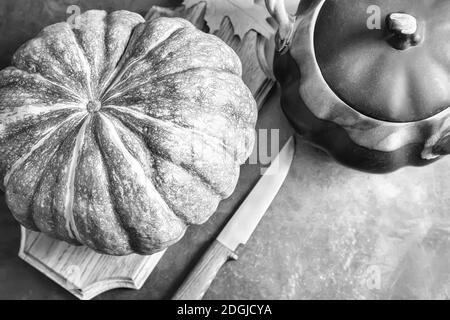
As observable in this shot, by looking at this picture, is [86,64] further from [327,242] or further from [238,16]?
[327,242]

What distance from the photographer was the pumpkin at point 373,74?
2.52ft

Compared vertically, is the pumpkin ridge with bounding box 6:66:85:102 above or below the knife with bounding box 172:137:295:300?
above

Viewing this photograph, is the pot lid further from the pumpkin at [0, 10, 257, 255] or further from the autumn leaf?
the autumn leaf

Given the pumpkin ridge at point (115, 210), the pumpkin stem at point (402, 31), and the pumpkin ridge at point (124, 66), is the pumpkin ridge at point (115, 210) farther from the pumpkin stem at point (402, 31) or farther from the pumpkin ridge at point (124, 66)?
the pumpkin stem at point (402, 31)

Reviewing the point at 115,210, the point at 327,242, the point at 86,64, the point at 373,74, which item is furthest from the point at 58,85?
the point at 327,242

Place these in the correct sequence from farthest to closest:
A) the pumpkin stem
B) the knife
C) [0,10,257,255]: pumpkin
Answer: the knife, [0,10,257,255]: pumpkin, the pumpkin stem

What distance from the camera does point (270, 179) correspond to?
3.56ft

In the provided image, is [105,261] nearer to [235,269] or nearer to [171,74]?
[235,269]

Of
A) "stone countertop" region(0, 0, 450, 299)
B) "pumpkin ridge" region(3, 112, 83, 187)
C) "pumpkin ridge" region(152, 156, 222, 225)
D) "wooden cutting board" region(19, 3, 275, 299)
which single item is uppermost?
Answer: "pumpkin ridge" region(3, 112, 83, 187)

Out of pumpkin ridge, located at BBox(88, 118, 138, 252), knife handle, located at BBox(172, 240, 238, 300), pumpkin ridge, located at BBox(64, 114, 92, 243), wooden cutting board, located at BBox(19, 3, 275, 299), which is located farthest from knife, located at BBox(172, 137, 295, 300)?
pumpkin ridge, located at BBox(64, 114, 92, 243)

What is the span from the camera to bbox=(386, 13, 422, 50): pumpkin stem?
704mm

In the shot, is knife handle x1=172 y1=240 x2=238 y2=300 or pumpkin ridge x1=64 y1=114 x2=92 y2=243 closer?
pumpkin ridge x1=64 y1=114 x2=92 y2=243

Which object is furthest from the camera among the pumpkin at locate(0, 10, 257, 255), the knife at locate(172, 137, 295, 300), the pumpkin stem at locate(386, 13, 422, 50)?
the knife at locate(172, 137, 295, 300)

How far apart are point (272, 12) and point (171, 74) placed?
8.6 inches
